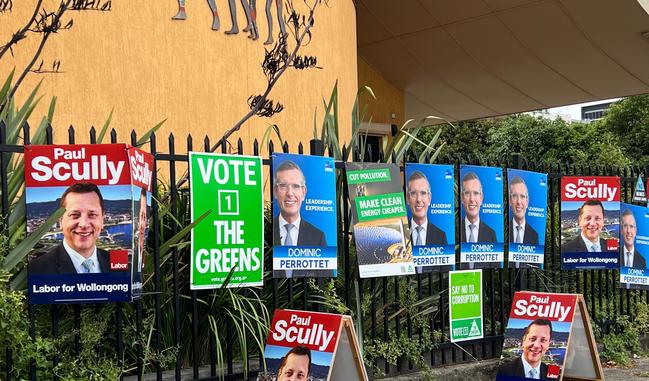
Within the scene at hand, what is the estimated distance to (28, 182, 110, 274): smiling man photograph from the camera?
13.5 feet

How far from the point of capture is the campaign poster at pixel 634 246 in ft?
26.3

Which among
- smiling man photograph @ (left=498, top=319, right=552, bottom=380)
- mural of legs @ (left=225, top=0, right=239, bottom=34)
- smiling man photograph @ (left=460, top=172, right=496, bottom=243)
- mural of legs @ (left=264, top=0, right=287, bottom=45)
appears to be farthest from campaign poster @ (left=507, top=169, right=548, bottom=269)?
mural of legs @ (left=225, top=0, right=239, bottom=34)

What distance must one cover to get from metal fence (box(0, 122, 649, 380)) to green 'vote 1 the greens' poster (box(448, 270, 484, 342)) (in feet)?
0.32

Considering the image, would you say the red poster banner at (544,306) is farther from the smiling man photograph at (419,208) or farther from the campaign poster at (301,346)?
the campaign poster at (301,346)

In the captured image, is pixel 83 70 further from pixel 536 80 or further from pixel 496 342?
pixel 536 80

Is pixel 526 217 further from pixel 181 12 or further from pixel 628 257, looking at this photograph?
pixel 181 12

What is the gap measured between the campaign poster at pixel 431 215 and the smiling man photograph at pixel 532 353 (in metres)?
0.82

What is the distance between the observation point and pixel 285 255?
527 cm

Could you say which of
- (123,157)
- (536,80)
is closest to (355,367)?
(123,157)

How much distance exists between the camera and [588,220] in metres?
7.64

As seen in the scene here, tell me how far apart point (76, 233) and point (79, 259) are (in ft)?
0.44

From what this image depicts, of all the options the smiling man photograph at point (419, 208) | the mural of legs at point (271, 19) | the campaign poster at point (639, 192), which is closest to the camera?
the smiling man photograph at point (419, 208)

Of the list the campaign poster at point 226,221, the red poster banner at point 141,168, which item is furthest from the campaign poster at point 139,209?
the campaign poster at point 226,221

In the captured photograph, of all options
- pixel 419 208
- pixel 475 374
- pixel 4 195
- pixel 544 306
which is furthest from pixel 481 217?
pixel 4 195
